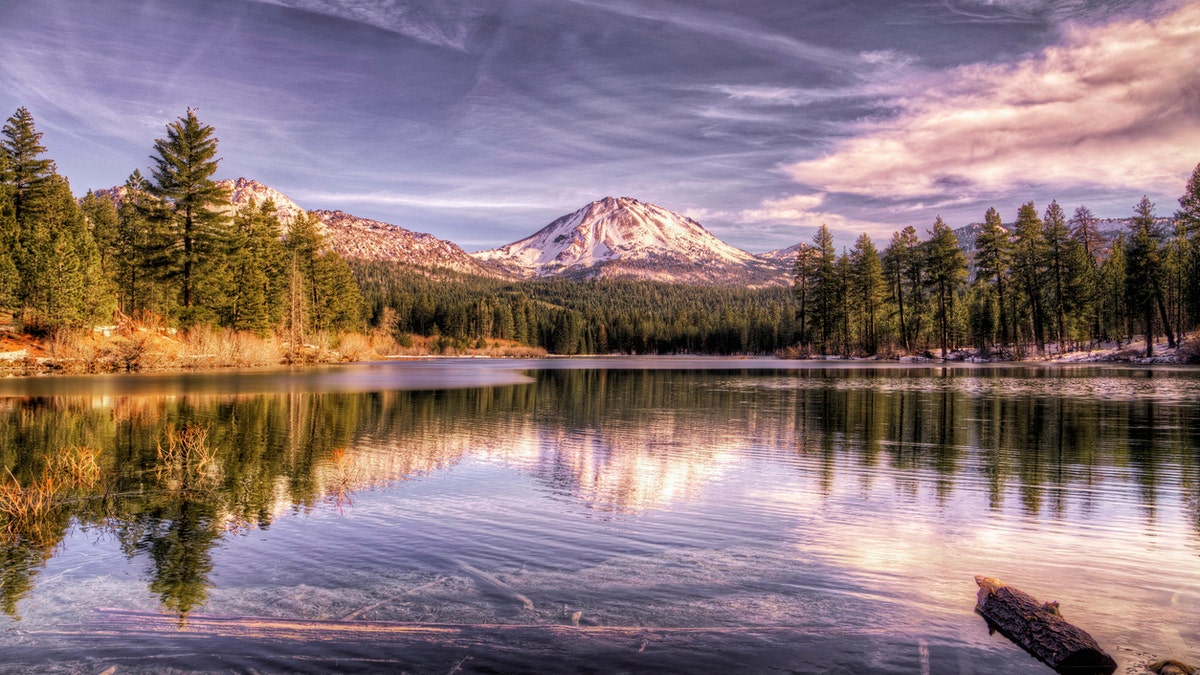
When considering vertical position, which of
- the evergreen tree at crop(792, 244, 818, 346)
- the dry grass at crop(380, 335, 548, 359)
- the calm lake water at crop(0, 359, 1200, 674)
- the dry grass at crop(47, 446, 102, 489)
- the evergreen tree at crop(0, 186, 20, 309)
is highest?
the evergreen tree at crop(792, 244, 818, 346)

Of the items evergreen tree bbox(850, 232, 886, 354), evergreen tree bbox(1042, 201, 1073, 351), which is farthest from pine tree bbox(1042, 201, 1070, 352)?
evergreen tree bbox(850, 232, 886, 354)

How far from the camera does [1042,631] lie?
625 cm

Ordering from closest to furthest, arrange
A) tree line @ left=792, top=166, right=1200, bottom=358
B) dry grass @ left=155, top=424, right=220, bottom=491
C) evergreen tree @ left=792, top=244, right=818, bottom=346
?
1. dry grass @ left=155, top=424, right=220, bottom=491
2. tree line @ left=792, top=166, right=1200, bottom=358
3. evergreen tree @ left=792, top=244, right=818, bottom=346

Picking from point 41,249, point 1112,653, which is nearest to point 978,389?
point 1112,653

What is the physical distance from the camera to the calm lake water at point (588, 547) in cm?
634

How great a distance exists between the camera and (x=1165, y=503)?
39.5 feet

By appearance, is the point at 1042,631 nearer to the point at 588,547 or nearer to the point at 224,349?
the point at 588,547

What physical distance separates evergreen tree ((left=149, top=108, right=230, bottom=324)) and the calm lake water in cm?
3842

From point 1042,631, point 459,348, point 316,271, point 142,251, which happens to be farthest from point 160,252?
point 459,348

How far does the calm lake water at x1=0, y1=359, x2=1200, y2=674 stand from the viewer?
634 centimetres

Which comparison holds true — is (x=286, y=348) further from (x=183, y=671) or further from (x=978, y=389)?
(x=183, y=671)

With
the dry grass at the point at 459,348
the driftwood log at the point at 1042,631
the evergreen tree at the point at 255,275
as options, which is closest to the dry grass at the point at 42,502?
the driftwood log at the point at 1042,631

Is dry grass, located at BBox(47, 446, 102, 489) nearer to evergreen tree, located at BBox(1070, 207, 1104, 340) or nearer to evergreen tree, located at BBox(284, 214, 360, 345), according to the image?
evergreen tree, located at BBox(284, 214, 360, 345)

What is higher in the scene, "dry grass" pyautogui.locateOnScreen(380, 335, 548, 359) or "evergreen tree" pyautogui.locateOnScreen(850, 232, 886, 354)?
"evergreen tree" pyautogui.locateOnScreen(850, 232, 886, 354)
